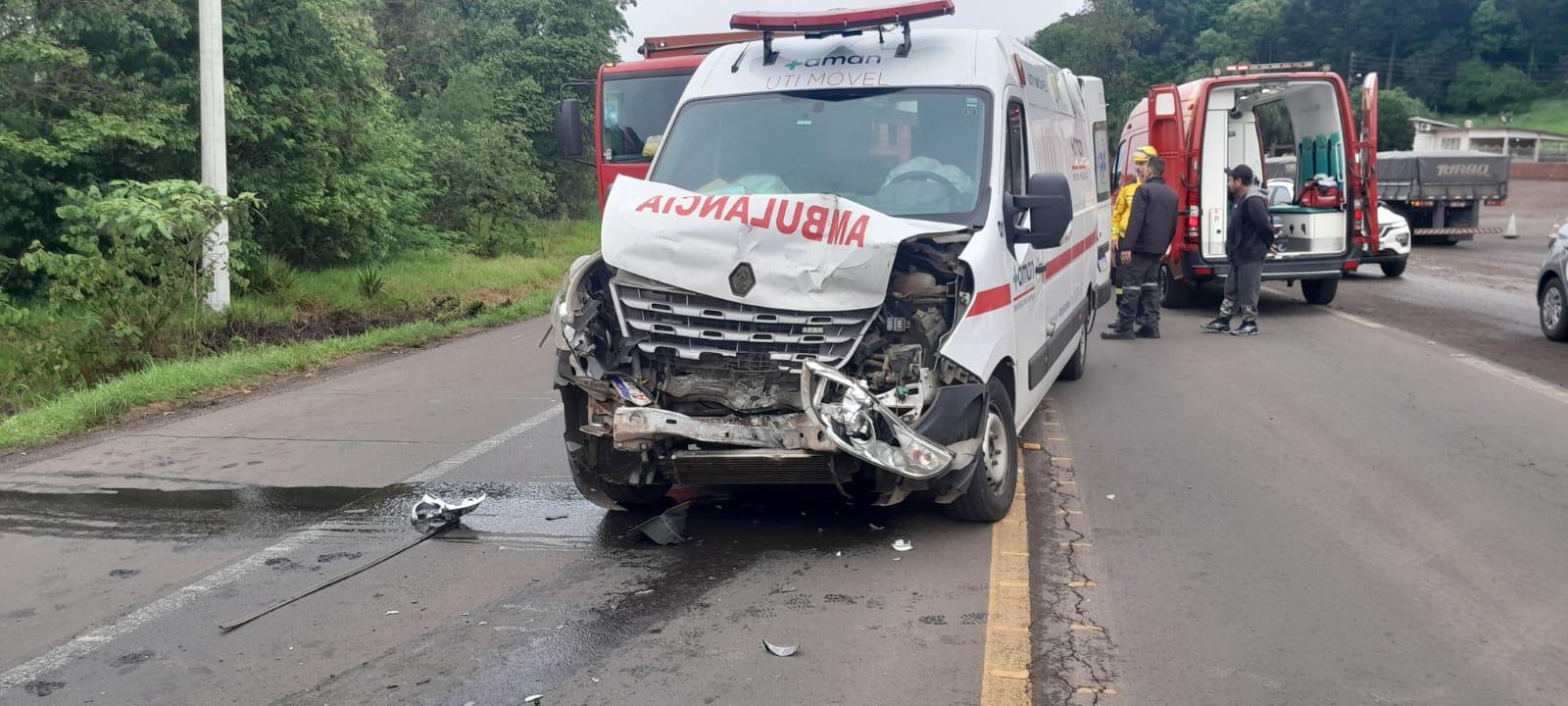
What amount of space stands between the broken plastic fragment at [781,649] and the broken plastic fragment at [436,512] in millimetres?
2321

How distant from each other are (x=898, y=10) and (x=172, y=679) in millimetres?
4551

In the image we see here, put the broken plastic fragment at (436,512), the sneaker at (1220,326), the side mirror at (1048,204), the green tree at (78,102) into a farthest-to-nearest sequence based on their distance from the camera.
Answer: the sneaker at (1220,326) < the green tree at (78,102) < the broken plastic fragment at (436,512) < the side mirror at (1048,204)

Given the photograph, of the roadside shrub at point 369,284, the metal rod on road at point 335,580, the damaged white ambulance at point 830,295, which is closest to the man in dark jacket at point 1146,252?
the damaged white ambulance at point 830,295

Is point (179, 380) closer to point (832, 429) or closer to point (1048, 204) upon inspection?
point (832, 429)

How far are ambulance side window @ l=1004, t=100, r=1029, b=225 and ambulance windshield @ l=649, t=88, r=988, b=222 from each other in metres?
Result: 0.19

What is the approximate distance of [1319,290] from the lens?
50.3 feet

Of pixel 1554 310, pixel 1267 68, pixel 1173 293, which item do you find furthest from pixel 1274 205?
pixel 1554 310

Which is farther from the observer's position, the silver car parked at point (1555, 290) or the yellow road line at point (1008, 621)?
the silver car parked at point (1555, 290)

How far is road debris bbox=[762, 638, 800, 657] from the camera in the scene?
4.31 metres

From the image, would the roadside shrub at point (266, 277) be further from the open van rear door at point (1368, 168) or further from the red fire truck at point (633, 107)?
the open van rear door at point (1368, 168)

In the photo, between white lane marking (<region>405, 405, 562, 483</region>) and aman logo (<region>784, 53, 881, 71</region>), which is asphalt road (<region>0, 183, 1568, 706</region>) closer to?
white lane marking (<region>405, 405, 562, 483</region>)

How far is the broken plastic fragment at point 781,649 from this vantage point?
4309 mm

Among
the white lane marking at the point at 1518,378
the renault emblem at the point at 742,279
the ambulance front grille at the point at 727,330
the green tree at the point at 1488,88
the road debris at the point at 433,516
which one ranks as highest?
the green tree at the point at 1488,88

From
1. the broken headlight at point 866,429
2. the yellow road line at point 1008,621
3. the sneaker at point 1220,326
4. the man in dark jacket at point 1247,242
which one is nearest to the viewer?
the yellow road line at point 1008,621
